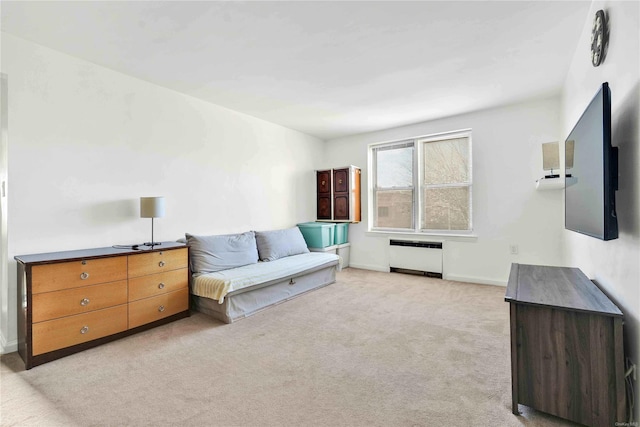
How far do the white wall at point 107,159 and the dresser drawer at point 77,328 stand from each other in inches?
19.5

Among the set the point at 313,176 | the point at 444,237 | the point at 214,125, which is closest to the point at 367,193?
the point at 313,176

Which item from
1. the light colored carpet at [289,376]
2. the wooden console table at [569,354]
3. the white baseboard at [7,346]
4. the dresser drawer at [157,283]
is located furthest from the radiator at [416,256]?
the white baseboard at [7,346]

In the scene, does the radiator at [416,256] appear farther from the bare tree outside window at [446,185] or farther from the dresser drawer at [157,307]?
the dresser drawer at [157,307]

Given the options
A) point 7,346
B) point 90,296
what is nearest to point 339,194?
point 90,296

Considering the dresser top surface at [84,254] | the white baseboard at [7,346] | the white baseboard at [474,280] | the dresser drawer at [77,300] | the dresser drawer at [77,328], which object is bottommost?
the white baseboard at [7,346]

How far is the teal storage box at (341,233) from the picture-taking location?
5.44m

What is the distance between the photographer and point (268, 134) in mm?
4836

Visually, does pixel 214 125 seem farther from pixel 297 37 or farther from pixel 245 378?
pixel 245 378

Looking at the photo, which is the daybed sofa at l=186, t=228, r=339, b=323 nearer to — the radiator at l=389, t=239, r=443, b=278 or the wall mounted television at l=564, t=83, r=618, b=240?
the radiator at l=389, t=239, r=443, b=278

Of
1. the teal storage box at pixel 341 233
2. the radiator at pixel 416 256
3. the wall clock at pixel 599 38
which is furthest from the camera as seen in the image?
the teal storage box at pixel 341 233

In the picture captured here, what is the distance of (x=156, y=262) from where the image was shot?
2.89 m

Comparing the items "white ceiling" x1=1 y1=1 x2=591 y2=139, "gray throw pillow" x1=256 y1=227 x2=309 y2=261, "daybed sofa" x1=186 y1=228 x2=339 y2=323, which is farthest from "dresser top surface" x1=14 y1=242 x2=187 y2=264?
"white ceiling" x1=1 y1=1 x2=591 y2=139

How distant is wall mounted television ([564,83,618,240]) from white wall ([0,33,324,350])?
374 cm

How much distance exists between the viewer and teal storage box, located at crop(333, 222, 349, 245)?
17.9ft
